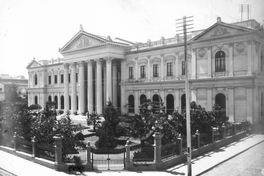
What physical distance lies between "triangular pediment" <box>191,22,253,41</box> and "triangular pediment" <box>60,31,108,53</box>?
49.8 ft

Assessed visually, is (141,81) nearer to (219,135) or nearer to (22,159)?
(219,135)

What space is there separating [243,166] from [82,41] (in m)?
34.2

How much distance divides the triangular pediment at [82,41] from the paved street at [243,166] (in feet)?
90.1

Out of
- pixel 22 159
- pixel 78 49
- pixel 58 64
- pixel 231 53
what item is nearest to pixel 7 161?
pixel 22 159

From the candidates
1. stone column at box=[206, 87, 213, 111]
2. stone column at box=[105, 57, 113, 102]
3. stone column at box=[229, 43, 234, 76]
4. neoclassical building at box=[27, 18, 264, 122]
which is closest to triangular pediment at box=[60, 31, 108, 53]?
neoclassical building at box=[27, 18, 264, 122]

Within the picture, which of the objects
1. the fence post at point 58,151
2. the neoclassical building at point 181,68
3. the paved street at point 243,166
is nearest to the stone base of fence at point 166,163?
the paved street at point 243,166

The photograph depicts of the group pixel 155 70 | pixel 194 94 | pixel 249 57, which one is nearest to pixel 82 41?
pixel 155 70

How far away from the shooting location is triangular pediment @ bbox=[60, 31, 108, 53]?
39.2m

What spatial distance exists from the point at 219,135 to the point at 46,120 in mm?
13710

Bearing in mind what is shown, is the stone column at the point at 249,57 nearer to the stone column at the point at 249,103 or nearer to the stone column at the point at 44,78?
the stone column at the point at 249,103

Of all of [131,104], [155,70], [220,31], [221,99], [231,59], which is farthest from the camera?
[131,104]

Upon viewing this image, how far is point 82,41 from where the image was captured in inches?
1651

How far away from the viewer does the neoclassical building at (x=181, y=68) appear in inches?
1062

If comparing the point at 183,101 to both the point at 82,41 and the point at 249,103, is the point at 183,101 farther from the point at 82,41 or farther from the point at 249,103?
the point at 82,41
